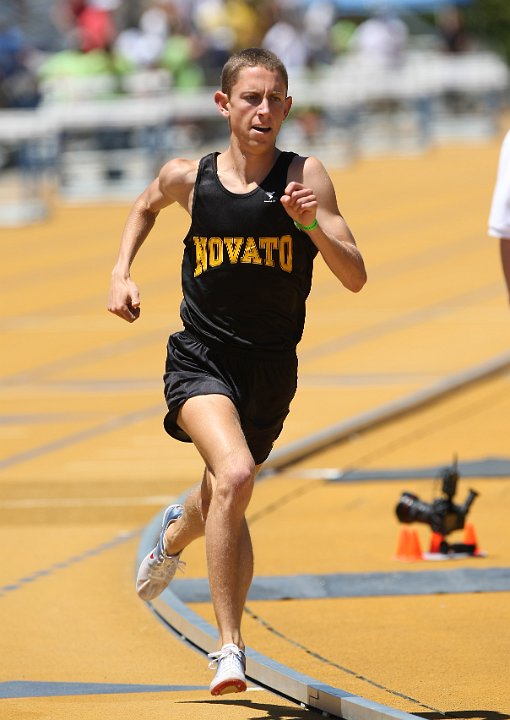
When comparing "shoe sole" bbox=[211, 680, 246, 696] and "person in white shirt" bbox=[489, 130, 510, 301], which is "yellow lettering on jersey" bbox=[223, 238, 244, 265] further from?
"person in white shirt" bbox=[489, 130, 510, 301]

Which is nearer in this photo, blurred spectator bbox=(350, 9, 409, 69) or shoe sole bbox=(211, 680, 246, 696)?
shoe sole bbox=(211, 680, 246, 696)

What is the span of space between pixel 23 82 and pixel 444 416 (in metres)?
19.1

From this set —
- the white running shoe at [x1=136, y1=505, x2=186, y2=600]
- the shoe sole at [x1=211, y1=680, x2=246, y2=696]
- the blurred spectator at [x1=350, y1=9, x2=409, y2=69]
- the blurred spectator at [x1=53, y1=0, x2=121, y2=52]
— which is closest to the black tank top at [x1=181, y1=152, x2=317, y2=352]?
the white running shoe at [x1=136, y1=505, x2=186, y2=600]

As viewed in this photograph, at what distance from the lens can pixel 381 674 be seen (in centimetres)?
709

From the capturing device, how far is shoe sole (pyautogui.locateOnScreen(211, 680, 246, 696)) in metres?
6.21

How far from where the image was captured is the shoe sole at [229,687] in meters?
6.21

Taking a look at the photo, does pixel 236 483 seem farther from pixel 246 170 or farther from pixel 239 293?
pixel 246 170

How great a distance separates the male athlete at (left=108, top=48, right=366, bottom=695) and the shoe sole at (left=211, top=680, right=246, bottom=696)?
0.89 feet

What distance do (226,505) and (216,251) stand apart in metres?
0.91

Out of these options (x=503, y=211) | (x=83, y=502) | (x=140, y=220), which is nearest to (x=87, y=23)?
(x=83, y=502)

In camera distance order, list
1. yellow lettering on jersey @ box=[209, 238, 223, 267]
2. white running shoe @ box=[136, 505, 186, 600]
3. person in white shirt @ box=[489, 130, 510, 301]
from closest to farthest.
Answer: yellow lettering on jersey @ box=[209, 238, 223, 267] < white running shoe @ box=[136, 505, 186, 600] < person in white shirt @ box=[489, 130, 510, 301]

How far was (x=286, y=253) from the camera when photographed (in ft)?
22.0

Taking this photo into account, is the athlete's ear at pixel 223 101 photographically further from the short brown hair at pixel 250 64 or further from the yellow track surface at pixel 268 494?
the yellow track surface at pixel 268 494

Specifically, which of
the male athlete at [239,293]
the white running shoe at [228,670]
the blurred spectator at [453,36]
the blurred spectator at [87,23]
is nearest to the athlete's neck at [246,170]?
the male athlete at [239,293]
